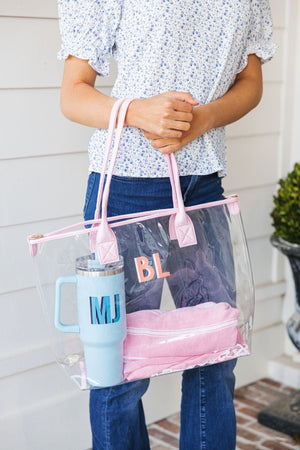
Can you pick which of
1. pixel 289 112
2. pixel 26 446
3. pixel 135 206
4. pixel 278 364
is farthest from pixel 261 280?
pixel 135 206

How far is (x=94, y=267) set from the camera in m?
1.27

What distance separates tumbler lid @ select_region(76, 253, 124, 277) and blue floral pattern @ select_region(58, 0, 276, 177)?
0.67 ft

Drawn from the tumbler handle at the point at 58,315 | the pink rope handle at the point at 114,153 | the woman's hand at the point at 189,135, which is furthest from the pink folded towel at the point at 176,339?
the woman's hand at the point at 189,135

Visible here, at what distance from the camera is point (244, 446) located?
2.05m

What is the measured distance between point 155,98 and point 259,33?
0.39m

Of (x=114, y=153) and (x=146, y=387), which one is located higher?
(x=114, y=153)

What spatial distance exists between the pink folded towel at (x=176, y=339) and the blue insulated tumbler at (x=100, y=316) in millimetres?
39

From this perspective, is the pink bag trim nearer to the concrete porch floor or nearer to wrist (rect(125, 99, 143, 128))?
wrist (rect(125, 99, 143, 128))

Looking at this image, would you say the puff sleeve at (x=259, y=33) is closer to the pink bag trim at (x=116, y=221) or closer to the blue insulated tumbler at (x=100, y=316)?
the pink bag trim at (x=116, y=221)

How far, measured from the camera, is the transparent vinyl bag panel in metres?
1.24

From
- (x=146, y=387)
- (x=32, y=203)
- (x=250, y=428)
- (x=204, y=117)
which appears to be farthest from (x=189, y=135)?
→ (x=250, y=428)

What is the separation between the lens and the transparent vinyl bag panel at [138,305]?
124 centimetres

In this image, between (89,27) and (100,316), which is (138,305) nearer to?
(100,316)

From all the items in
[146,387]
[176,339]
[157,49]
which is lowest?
[146,387]
